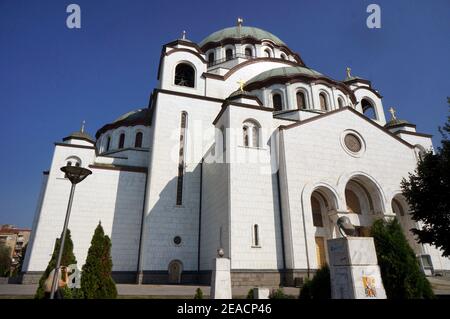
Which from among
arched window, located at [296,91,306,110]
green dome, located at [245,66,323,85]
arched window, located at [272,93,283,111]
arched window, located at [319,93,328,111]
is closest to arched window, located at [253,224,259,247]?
arched window, located at [272,93,283,111]

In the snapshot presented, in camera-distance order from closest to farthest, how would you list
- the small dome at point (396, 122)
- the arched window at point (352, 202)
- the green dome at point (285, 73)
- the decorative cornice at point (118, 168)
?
the arched window at point (352, 202) < the decorative cornice at point (118, 168) < the green dome at point (285, 73) < the small dome at point (396, 122)

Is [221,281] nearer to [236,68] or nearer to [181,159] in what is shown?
[181,159]

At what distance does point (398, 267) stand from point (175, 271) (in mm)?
11585

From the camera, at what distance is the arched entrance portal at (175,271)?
15.3 meters

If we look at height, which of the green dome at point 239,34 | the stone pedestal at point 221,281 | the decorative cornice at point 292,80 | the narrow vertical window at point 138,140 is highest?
the green dome at point 239,34

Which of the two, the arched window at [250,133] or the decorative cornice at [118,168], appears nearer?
the arched window at [250,133]

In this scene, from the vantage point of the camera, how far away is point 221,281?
8.15 metres

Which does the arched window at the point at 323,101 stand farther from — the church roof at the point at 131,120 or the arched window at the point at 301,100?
the church roof at the point at 131,120

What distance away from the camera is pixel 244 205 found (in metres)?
12.9

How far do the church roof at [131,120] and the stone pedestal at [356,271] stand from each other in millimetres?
19683

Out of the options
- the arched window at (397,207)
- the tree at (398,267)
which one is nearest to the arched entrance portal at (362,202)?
the arched window at (397,207)
